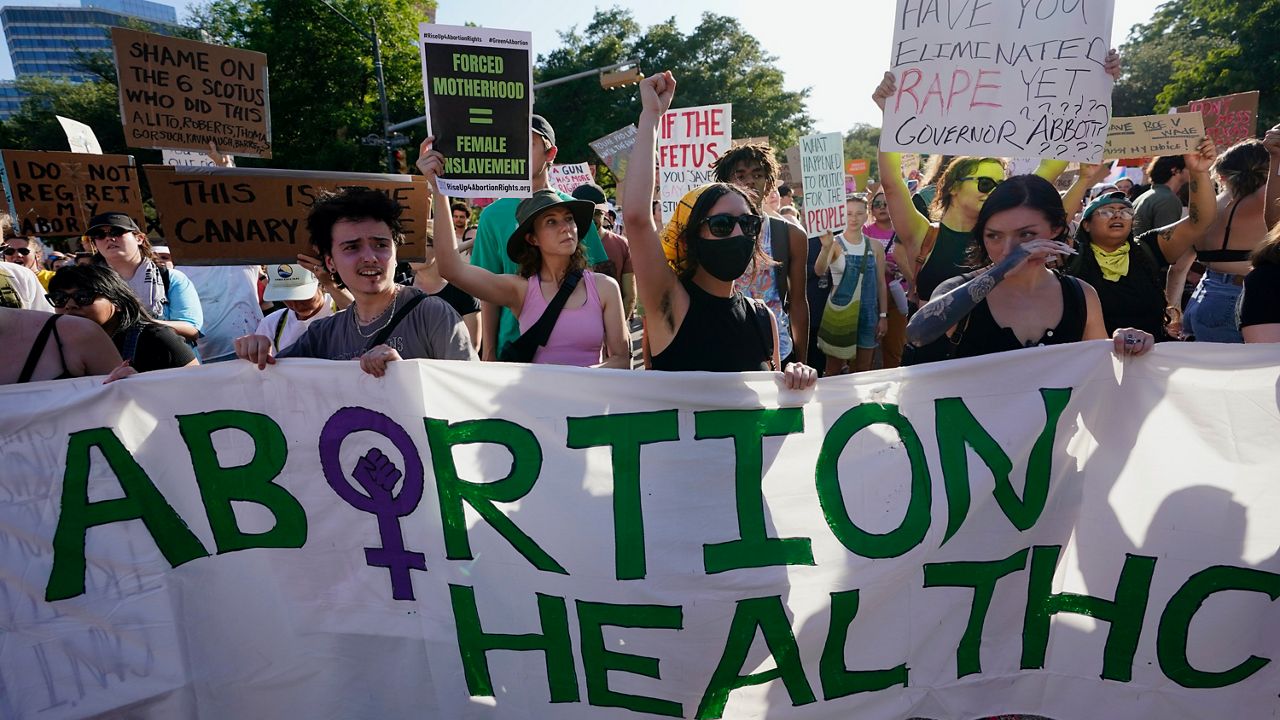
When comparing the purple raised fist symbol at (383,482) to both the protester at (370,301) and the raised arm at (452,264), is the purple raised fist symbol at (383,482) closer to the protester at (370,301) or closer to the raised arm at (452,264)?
the protester at (370,301)

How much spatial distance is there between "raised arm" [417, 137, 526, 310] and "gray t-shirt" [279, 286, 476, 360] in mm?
262

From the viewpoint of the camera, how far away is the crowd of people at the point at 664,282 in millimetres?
2625

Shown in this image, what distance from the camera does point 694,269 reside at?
266cm

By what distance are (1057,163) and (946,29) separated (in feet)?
3.53

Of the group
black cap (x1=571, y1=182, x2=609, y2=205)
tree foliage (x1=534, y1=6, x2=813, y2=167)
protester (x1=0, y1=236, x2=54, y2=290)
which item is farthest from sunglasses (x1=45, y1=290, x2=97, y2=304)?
tree foliage (x1=534, y1=6, x2=813, y2=167)

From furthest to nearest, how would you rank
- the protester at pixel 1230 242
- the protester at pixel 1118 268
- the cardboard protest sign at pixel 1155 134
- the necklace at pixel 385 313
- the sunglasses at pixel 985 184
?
1. the cardboard protest sign at pixel 1155 134
2. the protester at pixel 1230 242
3. the sunglasses at pixel 985 184
4. the protester at pixel 1118 268
5. the necklace at pixel 385 313

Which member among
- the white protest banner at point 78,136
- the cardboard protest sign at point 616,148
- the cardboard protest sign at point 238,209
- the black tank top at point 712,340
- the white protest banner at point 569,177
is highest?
the cardboard protest sign at point 616,148

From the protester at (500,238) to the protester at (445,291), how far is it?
1.90 feet

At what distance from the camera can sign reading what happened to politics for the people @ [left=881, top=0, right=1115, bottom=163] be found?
10.9 feet

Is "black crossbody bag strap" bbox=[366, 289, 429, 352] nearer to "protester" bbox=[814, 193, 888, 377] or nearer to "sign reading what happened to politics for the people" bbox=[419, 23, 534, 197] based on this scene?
"sign reading what happened to politics for the people" bbox=[419, 23, 534, 197]

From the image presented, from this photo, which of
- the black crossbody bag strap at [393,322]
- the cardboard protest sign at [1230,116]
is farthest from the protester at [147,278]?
the cardboard protest sign at [1230,116]

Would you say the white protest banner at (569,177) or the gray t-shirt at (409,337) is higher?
the white protest banner at (569,177)

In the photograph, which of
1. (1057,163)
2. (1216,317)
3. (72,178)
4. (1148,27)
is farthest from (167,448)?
(1148,27)

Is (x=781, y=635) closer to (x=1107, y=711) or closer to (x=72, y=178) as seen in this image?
(x=1107, y=711)
